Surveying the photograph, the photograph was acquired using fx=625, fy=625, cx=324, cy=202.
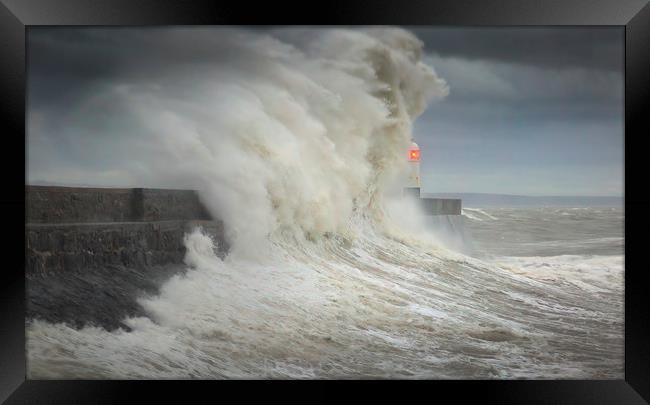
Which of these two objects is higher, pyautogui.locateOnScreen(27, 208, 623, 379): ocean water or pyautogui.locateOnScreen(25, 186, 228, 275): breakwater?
pyautogui.locateOnScreen(25, 186, 228, 275): breakwater

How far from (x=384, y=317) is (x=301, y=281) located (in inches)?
26.2

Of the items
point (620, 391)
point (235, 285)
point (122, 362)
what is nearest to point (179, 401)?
point (122, 362)

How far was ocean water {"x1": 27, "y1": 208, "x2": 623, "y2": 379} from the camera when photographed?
13.5 feet

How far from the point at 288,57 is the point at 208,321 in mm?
1911

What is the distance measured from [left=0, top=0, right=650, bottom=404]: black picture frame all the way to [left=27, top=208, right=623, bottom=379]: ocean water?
0.63 feet

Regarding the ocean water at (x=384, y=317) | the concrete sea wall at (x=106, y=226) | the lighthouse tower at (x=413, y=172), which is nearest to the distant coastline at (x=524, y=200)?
the ocean water at (x=384, y=317)

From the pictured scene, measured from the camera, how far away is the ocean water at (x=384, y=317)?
4.13 m

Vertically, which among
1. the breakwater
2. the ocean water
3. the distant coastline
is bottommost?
the ocean water

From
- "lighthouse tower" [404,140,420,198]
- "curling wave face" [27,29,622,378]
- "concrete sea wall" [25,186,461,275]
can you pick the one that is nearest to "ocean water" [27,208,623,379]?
"curling wave face" [27,29,622,378]

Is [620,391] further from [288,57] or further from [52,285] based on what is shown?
[52,285]

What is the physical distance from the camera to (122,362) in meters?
4.07

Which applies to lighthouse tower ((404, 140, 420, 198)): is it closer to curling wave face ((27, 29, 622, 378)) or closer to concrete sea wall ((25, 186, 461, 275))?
curling wave face ((27, 29, 622, 378))

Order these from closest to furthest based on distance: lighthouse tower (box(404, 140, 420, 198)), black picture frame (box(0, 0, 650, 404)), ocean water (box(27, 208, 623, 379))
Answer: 1. black picture frame (box(0, 0, 650, 404))
2. ocean water (box(27, 208, 623, 379))
3. lighthouse tower (box(404, 140, 420, 198))

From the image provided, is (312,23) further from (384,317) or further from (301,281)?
(384,317)
